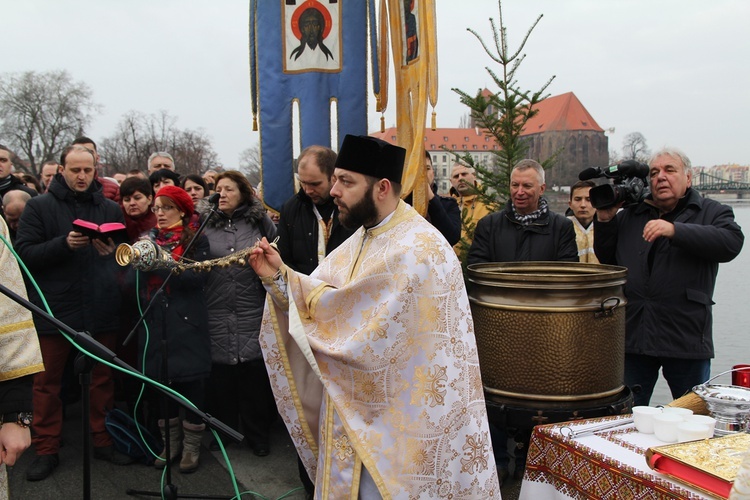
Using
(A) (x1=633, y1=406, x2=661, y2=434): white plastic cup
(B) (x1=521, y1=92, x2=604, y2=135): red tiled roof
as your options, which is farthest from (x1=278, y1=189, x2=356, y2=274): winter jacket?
(B) (x1=521, y1=92, x2=604, y2=135): red tiled roof

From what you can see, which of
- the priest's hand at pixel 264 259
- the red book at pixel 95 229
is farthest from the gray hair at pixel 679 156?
the red book at pixel 95 229

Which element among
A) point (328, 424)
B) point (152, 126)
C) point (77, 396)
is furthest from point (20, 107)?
point (328, 424)

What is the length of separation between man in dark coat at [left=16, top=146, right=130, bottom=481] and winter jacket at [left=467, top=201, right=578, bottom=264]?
91.8 inches

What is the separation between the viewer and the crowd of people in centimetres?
222

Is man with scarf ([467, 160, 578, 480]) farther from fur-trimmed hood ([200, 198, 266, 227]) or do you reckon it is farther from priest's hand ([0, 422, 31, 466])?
priest's hand ([0, 422, 31, 466])

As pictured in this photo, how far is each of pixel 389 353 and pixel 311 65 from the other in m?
3.01

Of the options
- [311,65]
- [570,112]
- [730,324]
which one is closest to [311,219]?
[311,65]

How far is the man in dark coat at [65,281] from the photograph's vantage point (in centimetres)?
384

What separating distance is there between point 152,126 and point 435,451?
46254 mm

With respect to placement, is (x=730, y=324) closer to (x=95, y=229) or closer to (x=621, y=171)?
(x=621, y=171)

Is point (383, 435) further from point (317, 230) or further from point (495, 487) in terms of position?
point (317, 230)

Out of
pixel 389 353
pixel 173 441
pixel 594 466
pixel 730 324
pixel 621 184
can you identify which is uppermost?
pixel 621 184

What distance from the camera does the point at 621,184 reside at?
10.6 ft

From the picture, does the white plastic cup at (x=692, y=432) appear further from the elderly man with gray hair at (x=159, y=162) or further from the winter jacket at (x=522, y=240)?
the elderly man with gray hair at (x=159, y=162)
